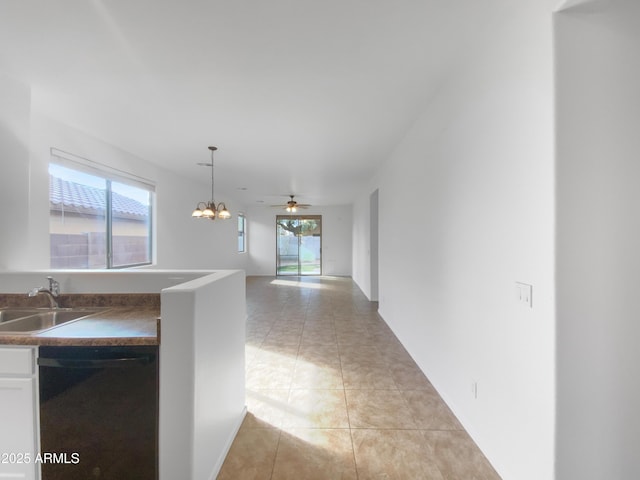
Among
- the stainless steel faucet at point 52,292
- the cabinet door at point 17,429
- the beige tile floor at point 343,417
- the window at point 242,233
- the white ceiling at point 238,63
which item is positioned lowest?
the beige tile floor at point 343,417

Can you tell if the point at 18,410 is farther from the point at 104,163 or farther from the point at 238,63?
the point at 104,163

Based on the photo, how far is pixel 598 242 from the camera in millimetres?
1243

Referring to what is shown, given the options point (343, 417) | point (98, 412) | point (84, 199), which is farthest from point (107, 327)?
point (84, 199)

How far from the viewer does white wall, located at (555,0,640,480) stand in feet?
4.04

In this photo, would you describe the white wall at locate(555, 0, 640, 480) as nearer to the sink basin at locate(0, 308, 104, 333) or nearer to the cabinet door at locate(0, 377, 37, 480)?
the cabinet door at locate(0, 377, 37, 480)

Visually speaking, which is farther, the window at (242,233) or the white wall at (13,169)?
the window at (242,233)

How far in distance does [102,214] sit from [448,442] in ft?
15.0

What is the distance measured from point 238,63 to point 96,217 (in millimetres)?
3048

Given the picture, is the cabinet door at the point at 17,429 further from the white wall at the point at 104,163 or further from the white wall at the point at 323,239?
the white wall at the point at 323,239

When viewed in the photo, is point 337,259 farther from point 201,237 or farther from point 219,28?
point 219,28

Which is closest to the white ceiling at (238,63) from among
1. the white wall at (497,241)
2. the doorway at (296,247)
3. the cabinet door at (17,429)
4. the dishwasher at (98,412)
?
the white wall at (497,241)

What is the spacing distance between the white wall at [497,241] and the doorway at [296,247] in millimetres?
7892

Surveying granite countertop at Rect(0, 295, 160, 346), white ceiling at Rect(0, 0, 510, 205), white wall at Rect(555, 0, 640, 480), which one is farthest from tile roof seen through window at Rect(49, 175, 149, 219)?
white wall at Rect(555, 0, 640, 480)

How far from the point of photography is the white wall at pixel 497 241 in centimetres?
131
